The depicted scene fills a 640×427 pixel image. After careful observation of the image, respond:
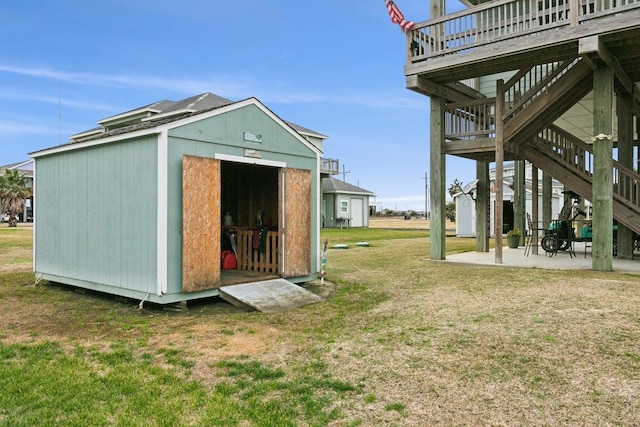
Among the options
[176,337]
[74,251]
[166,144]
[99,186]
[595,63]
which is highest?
[595,63]

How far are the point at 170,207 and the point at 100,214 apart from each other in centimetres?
169

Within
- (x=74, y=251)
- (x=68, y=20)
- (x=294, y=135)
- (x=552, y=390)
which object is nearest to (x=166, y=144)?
(x=294, y=135)

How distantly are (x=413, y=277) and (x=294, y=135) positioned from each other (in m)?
3.66

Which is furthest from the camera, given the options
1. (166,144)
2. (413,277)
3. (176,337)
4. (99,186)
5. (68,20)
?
(68,20)

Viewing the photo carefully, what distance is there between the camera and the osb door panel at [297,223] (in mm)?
7934

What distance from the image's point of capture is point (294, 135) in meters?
8.21

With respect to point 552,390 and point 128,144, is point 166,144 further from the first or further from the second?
point 552,390

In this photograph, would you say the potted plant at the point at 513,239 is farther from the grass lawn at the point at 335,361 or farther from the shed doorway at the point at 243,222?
the shed doorway at the point at 243,222

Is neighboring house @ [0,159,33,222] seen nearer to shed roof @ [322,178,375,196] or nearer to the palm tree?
the palm tree

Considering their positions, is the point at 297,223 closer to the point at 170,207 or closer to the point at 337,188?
the point at 170,207

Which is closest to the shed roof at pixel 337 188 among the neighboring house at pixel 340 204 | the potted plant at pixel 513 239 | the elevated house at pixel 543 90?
the neighboring house at pixel 340 204

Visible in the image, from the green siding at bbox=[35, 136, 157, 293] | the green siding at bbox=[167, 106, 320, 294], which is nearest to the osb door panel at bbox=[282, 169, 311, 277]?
the green siding at bbox=[167, 106, 320, 294]

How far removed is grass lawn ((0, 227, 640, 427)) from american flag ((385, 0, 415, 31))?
22.8 ft

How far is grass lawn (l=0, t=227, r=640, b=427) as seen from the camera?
10.2ft
